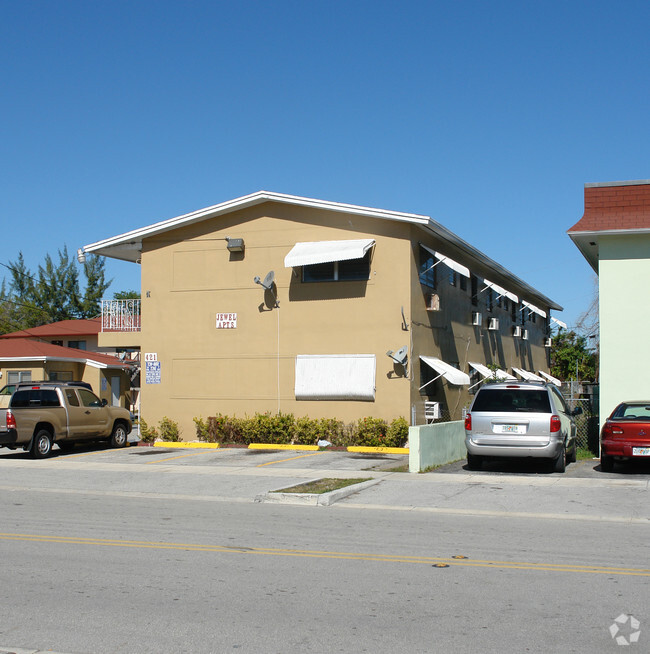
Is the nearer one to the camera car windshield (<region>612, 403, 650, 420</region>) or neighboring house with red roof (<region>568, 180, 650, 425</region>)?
car windshield (<region>612, 403, 650, 420</region>)

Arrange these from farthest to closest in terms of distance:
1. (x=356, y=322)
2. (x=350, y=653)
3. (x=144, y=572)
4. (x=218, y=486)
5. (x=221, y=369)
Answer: (x=221, y=369), (x=356, y=322), (x=218, y=486), (x=144, y=572), (x=350, y=653)

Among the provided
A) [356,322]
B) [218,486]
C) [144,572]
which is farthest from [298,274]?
[144,572]

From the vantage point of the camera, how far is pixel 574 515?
1155 centimetres

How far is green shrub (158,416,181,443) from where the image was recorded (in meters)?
24.4

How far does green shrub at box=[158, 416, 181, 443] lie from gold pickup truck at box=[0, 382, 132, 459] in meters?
1.78

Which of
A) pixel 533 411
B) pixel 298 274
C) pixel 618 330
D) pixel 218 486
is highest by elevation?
pixel 298 274

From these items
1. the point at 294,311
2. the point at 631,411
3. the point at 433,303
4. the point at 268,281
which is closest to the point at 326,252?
the point at 268,281

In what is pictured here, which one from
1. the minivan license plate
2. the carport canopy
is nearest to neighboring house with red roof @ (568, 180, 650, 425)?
the minivan license plate

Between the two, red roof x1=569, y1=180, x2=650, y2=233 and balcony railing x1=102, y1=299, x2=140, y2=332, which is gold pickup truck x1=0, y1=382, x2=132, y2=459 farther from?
red roof x1=569, y1=180, x2=650, y2=233

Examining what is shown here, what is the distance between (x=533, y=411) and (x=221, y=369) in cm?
1125

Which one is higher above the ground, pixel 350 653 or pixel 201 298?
pixel 201 298

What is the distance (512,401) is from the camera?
15914 mm

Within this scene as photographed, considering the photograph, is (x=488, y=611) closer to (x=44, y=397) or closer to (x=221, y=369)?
(x=44, y=397)

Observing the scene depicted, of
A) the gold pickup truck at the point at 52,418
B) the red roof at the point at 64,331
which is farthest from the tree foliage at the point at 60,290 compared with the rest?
the gold pickup truck at the point at 52,418
